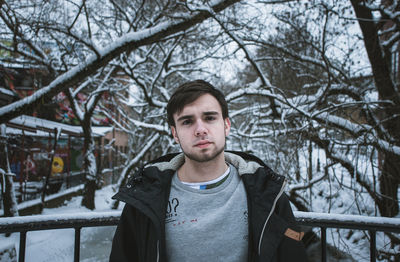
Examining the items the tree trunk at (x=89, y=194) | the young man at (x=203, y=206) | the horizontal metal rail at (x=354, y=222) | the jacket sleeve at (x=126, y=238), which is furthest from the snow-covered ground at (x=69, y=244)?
the horizontal metal rail at (x=354, y=222)

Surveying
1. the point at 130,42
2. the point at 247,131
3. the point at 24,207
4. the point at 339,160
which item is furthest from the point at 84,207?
the point at 339,160

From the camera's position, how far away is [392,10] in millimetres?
4562

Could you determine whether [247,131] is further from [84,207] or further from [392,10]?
[84,207]

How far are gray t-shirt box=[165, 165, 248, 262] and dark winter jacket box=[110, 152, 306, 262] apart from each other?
0.16ft

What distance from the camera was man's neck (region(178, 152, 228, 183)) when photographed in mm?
1505

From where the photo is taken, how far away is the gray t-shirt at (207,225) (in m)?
1.33

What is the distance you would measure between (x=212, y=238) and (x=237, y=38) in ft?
16.9

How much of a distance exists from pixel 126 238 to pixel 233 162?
2.75 feet

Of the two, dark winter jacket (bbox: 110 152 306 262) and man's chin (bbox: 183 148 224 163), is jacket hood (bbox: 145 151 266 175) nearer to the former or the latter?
dark winter jacket (bbox: 110 152 306 262)

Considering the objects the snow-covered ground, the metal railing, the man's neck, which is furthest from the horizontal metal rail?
Result: the snow-covered ground

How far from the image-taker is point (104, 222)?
1656 millimetres

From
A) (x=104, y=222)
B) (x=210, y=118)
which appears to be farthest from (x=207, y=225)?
(x=104, y=222)

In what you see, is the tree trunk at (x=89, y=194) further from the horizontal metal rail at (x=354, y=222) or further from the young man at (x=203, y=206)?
the horizontal metal rail at (x=354, y=222)

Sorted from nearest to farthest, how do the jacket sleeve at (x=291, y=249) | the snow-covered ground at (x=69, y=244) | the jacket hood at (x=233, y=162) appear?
the jacket sleeve at (x=291, y=249)
the jacket hood at (x=233, y=162)
the snow-covered ground at (x=69, y=244)
